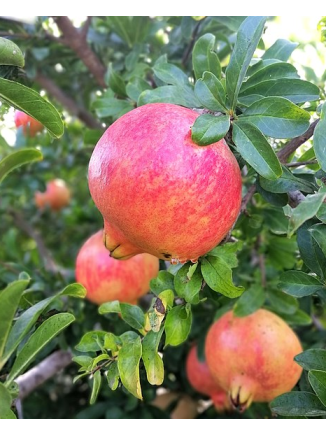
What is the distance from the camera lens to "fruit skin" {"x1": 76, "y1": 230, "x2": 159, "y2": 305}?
1225 millimetres

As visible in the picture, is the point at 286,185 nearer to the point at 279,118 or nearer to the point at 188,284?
the point at 279,118

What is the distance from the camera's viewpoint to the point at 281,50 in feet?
3.41

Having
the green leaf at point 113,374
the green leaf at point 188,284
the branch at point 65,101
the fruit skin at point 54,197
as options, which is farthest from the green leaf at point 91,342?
the fruit skin at point 54,197

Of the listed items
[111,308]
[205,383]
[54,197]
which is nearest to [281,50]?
[111,308]

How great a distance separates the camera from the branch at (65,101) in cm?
182

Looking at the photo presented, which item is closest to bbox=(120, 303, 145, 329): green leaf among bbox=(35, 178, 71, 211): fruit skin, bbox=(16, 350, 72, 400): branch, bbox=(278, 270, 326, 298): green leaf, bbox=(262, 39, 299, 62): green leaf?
bbox=(278, 270, 326, 298): green leaf

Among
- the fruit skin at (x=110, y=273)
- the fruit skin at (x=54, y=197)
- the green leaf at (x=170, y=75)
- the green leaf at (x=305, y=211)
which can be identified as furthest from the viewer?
the fruit skin at (x=54, y=197)

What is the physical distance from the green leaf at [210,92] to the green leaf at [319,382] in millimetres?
439

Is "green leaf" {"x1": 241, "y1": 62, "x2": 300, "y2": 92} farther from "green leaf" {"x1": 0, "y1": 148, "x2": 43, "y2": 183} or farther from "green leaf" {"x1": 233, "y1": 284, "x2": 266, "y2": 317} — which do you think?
"green leaf" {"x1": 233, "y1": 284, "x2": 266, "y2": 317}

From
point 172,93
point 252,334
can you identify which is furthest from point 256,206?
point 172,93

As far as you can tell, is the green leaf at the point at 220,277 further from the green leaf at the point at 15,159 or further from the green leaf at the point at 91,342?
the green leaf at the point at 15,159

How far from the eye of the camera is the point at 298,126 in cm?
76

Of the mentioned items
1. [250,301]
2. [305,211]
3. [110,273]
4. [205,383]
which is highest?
[305,211]

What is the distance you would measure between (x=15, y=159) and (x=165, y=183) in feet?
0.89
